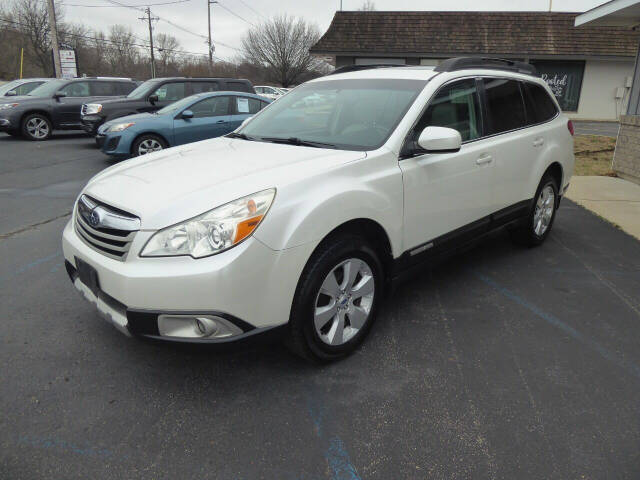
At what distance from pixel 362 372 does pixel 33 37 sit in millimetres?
61863

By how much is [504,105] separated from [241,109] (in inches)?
276

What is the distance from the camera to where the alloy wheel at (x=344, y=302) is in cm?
270

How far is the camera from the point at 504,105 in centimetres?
416

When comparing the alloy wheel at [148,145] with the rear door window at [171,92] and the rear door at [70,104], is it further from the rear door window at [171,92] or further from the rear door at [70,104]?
the rear door at [70,104]

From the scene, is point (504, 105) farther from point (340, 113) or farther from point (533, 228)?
point (340, 113)

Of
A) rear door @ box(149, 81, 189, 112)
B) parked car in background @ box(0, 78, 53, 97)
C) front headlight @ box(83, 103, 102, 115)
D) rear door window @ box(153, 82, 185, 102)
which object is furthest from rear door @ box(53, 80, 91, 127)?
rear door window @ box(153, 82, 185, 102)

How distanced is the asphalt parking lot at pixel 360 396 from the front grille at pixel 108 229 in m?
0.61

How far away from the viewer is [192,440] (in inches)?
89.3

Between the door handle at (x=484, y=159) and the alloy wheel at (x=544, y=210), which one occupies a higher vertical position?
the door handle at (x=484, y=159)

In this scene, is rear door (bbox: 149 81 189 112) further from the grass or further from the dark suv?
the grass

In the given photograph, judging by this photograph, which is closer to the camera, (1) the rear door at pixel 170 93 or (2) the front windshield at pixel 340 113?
(2) the front windshield at pixel 340 113

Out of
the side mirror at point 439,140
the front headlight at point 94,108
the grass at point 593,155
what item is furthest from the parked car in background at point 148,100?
the side mirror at point 439,140

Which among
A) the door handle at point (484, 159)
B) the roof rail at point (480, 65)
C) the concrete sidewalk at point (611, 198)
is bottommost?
the concrete sidewalk at point (611, 198)

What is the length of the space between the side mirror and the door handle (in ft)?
2.57
